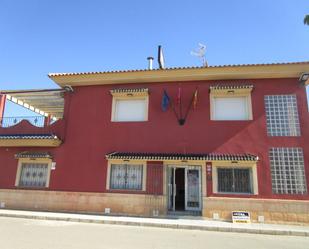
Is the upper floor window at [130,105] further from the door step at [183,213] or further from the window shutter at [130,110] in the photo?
the door step at [183,213]

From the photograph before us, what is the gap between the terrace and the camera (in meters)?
13.7

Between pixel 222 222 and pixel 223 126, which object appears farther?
pixel 223 126

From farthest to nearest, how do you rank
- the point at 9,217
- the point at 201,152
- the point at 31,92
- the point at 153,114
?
1. the point at 31,92
2. the point at 153,114
3. the point at 201,152
4. the point at 9,217

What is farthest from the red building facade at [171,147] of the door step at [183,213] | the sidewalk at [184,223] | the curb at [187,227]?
the curb at [187,227]

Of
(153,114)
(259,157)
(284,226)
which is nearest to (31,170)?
(153,114)

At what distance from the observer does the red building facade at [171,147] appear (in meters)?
12.0

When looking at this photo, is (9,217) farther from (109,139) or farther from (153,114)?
(153,114)

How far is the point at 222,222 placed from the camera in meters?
11.3

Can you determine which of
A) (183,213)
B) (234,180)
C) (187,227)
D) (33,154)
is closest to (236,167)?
(234,180)

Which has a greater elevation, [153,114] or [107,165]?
[153,114]

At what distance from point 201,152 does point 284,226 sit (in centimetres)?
455

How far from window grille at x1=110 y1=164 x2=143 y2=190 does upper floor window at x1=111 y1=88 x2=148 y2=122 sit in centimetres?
244

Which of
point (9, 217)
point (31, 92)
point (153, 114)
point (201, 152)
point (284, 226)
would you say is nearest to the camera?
point (284, 226)

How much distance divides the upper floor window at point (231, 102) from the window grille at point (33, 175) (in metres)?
9.24
